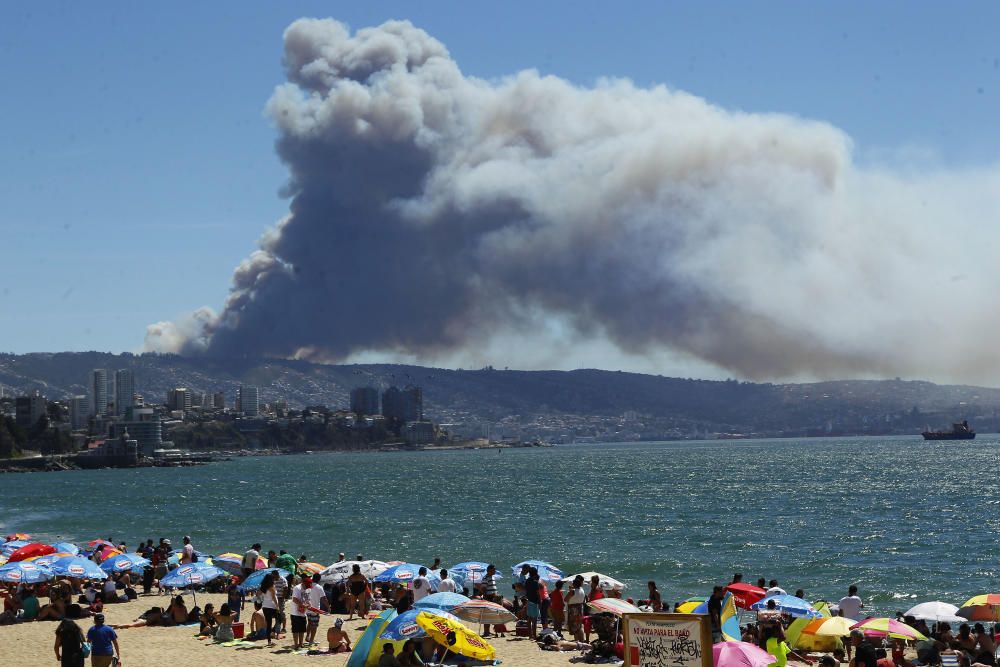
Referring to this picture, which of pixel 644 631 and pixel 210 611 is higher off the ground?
pixel 644 631

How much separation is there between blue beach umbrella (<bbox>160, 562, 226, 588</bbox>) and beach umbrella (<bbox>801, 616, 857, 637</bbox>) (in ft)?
47.9

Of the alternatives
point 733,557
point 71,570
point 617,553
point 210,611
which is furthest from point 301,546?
point 210,611

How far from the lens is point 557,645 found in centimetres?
2334

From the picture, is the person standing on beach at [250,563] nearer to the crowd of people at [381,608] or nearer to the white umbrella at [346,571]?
the crowd of people at [381,608]

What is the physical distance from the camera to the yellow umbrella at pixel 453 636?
19266 mm

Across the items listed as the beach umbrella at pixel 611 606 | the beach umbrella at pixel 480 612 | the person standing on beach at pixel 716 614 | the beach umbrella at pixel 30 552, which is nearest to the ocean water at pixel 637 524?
the beach umbrella at pixel 611 606

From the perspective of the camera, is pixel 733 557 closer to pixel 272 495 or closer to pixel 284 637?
pixel 284 637

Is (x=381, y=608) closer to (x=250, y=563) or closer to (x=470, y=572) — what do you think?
(x=470, y=572)

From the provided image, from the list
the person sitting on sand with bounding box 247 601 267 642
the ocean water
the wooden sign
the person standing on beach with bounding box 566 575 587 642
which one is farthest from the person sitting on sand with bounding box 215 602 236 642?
the ocean water

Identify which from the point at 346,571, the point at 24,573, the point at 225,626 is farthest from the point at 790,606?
the point at 24,573

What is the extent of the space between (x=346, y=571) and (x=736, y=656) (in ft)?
50.6

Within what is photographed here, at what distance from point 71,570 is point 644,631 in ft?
68.8

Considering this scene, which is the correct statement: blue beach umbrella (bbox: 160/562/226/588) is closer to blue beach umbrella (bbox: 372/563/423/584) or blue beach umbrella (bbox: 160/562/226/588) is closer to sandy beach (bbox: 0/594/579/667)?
sandy beach (bbox: 0/594/579/667)

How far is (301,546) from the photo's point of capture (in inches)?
1972
